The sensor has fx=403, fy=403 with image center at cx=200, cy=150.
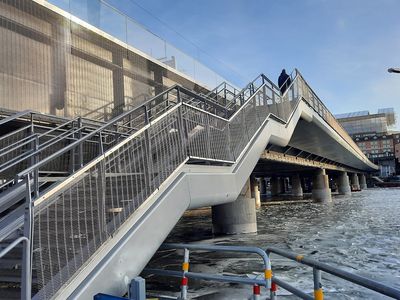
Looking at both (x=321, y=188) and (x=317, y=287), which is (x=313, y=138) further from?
(x=317, y=287)

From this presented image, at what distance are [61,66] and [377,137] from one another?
134 m

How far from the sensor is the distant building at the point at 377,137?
11844 cm

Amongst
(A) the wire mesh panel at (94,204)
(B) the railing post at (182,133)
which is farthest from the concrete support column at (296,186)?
(A) the wire mesh panel at (94,204)

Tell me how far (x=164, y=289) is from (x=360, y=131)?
15717 cm

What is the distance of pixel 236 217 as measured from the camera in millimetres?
15742

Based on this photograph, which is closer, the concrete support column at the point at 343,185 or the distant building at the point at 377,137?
the concrete support column at the point at 343,185

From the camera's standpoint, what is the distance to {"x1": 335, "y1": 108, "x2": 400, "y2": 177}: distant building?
389 ft

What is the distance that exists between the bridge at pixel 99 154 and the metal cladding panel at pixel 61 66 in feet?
0.11

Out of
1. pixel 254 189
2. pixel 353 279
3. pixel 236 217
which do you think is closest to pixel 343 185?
pixel 254 189

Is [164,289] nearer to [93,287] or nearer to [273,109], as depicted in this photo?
[93,287]

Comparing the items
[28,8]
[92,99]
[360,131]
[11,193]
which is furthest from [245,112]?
[360,131]

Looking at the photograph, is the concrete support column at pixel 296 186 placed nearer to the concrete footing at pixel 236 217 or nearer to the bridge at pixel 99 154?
the bridge at pixel 99 154

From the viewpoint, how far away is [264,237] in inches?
557

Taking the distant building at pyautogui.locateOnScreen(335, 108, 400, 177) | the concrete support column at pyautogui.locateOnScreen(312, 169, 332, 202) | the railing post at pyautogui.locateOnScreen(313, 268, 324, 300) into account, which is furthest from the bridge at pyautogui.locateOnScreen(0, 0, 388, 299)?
the distant building at pyautogui.locateOnScreen(335, 108, 400, 177)
